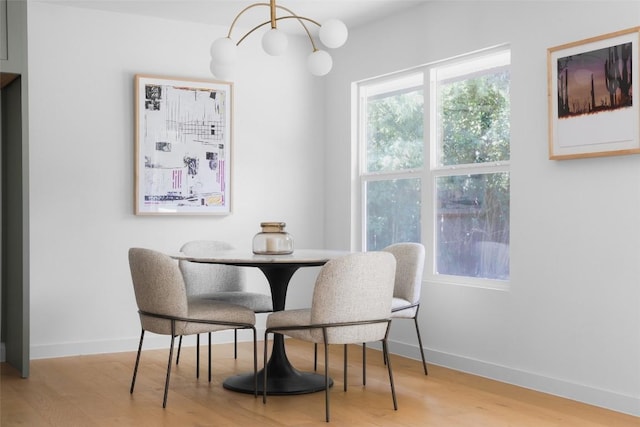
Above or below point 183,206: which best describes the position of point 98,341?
below

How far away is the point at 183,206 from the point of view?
5727 millimetres

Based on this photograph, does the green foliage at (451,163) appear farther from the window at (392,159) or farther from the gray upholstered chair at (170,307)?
the gray upholstered chair at (170,307)

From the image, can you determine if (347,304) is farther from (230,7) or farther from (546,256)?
(230,7)

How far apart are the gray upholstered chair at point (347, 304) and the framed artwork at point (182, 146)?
88.0 inches

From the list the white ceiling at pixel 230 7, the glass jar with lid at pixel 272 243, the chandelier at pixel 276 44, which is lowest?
the glass jar with lid at pixel 272 243

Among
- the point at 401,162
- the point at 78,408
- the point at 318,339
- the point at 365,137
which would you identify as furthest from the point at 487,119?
the point at 78,408

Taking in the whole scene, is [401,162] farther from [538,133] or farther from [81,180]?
[81,180]

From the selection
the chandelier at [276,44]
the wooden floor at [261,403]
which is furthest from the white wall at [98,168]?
the chandelier at [276,44]

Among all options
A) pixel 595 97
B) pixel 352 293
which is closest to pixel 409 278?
pixel 352 293

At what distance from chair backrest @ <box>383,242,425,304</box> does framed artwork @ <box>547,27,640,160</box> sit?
1.02 meters

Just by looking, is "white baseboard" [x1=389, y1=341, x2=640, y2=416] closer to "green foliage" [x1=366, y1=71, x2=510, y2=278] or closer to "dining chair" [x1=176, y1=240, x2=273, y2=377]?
"green foliage" [x1=366, y1=71, x2=510, y2=278]

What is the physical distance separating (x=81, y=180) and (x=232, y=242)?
1.27m

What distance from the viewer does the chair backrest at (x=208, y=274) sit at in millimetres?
4859

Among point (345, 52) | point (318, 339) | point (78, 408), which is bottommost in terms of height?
point (78, 408)
